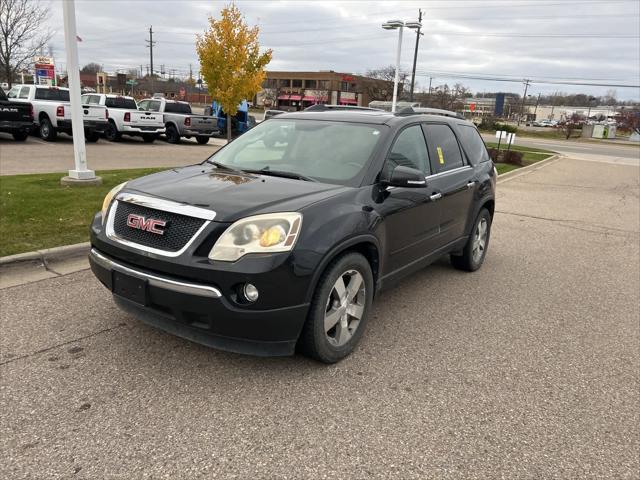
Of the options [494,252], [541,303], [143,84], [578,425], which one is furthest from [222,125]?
[143,84]

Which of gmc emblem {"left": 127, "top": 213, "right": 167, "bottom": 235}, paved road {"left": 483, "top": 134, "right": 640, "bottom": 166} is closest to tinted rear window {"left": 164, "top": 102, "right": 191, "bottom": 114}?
gmc emblem {"left": 127, "top": 213, "right": 167, "bottom": 235}

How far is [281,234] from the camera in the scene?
10.00ft

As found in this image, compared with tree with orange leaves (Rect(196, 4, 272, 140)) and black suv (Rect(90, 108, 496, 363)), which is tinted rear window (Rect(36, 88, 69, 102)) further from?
black suv (Rect(90, 108, 496, 363))

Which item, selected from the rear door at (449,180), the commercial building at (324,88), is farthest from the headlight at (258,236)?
the commercial building at (324,88)

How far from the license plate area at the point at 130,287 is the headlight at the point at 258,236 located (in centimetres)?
50

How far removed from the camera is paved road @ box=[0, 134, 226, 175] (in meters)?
11.9

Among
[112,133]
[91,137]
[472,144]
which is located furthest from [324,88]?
[472,144]

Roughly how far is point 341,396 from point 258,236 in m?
1.10

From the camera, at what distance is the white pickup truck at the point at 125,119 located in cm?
1966

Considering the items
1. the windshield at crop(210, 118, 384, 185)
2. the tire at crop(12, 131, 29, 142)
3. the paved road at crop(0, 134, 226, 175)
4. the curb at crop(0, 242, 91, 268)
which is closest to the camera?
the windshield at crop(210, 118, 384, 185)

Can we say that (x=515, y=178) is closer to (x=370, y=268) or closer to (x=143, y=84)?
(x=370, y=268)

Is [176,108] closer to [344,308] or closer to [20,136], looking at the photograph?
[20,136]

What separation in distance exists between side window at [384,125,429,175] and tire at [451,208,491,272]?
1429 millimetres

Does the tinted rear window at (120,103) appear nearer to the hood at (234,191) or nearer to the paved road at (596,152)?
the hood at (234,191)
